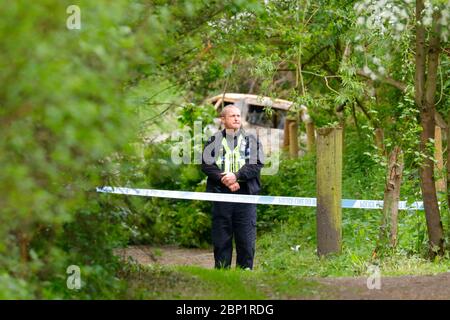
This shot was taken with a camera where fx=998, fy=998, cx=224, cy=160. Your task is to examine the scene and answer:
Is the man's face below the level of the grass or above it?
above

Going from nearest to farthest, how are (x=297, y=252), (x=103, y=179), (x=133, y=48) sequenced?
(x=133, y=48), (x=103, y=179), (x=297, y=252)

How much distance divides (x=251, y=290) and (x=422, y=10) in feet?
13.0

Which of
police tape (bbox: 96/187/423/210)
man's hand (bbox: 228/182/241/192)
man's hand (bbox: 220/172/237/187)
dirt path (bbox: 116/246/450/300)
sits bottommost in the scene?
dirt path (bbox: 116/246/450/300)

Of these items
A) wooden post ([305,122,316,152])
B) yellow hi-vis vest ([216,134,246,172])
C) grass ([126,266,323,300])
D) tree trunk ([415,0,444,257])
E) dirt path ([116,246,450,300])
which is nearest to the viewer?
grass ([126,266,323,300])

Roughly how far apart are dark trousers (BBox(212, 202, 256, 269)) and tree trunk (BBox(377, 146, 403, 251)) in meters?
1.46

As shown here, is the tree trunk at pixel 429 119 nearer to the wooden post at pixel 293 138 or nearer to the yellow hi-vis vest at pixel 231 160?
the yellow hi-vis vest at pixel 231 160

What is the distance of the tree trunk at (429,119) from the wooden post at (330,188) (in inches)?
38.5

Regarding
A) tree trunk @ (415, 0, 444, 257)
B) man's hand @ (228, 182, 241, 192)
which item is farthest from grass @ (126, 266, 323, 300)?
tree trunk @ (415, 0, 444, 257)

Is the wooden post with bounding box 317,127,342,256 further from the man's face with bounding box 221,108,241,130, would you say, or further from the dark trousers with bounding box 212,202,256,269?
the man's face with bounding box 221,108,241,130

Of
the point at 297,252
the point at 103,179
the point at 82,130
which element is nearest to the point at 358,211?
the point at 297,252

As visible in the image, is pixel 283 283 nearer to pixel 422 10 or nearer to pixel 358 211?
pixel 422 10

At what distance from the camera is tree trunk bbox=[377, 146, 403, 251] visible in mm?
10836

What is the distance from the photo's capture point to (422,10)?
10.3m

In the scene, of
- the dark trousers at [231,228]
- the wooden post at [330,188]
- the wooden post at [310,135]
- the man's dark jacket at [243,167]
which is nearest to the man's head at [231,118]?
the man's dark jacket at [243,167]
